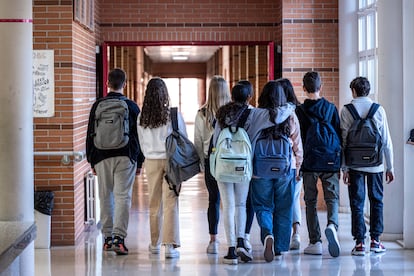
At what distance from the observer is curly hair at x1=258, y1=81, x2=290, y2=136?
7383 mm

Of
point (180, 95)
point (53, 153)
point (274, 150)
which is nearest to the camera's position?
point (274, 150)

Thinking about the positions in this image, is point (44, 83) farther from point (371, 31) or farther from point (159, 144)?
point (371, 31)

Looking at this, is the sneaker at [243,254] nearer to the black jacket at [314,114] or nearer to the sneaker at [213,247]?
the sneaker at [213,247]

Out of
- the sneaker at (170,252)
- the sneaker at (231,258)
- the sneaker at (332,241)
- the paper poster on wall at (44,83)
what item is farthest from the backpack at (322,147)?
the paper poster on wall at (44,83)

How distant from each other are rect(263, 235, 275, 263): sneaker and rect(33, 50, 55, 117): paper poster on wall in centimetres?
276

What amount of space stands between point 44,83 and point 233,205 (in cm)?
262

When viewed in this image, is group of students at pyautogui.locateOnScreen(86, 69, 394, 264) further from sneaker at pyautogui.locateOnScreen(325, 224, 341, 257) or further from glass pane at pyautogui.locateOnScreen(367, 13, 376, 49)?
glass pane at pyautogui.locateOnScreen(367, 13, 376, 49)

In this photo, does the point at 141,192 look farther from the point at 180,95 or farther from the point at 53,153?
the point at 180,95

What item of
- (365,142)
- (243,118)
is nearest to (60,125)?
(243,118)

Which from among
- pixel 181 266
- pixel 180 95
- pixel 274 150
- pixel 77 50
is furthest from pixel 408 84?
pixel 180 95

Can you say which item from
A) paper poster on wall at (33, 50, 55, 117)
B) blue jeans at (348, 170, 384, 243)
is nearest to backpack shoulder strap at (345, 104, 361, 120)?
blue jeans at (348, 170, 384, 243)

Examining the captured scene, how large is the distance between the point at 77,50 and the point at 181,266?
2911 mm

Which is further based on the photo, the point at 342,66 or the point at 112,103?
the point at 342,66

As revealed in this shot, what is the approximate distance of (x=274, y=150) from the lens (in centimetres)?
738
